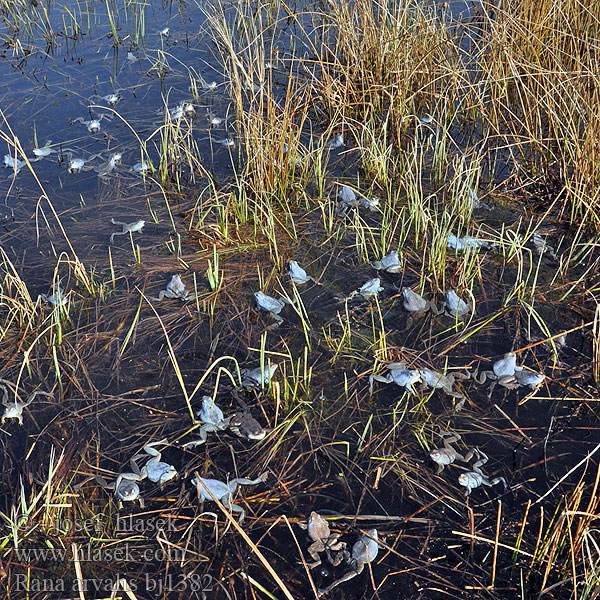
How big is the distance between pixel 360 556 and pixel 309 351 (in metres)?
1.23

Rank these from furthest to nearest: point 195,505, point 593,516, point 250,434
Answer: point 250,434
point 195,505
point 593,516

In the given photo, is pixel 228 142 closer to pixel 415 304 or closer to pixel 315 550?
pixel 415 304

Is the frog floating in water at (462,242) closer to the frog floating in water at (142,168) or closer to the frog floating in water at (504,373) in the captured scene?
the frog floating in water at (504,373)

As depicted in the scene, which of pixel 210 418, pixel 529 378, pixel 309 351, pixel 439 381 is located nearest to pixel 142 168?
pixel 309 351

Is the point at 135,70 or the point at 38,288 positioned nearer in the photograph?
the point at 38,288

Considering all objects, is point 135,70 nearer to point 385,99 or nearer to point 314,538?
point 385,99

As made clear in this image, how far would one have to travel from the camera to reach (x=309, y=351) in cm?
341

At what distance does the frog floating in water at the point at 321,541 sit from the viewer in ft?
8.09

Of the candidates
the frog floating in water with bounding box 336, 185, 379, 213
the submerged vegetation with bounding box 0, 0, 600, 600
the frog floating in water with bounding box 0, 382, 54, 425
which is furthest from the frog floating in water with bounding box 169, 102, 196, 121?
the frog floating in water with bounding box 0, 382, 54, 425

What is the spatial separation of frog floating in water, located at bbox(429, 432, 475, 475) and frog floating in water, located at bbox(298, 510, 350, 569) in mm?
578

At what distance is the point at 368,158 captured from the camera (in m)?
4.64

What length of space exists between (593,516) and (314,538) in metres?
1.06

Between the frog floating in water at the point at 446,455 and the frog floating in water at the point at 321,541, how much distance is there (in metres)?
0.58

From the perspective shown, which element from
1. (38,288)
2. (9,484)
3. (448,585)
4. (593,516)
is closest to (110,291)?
(38,288)
